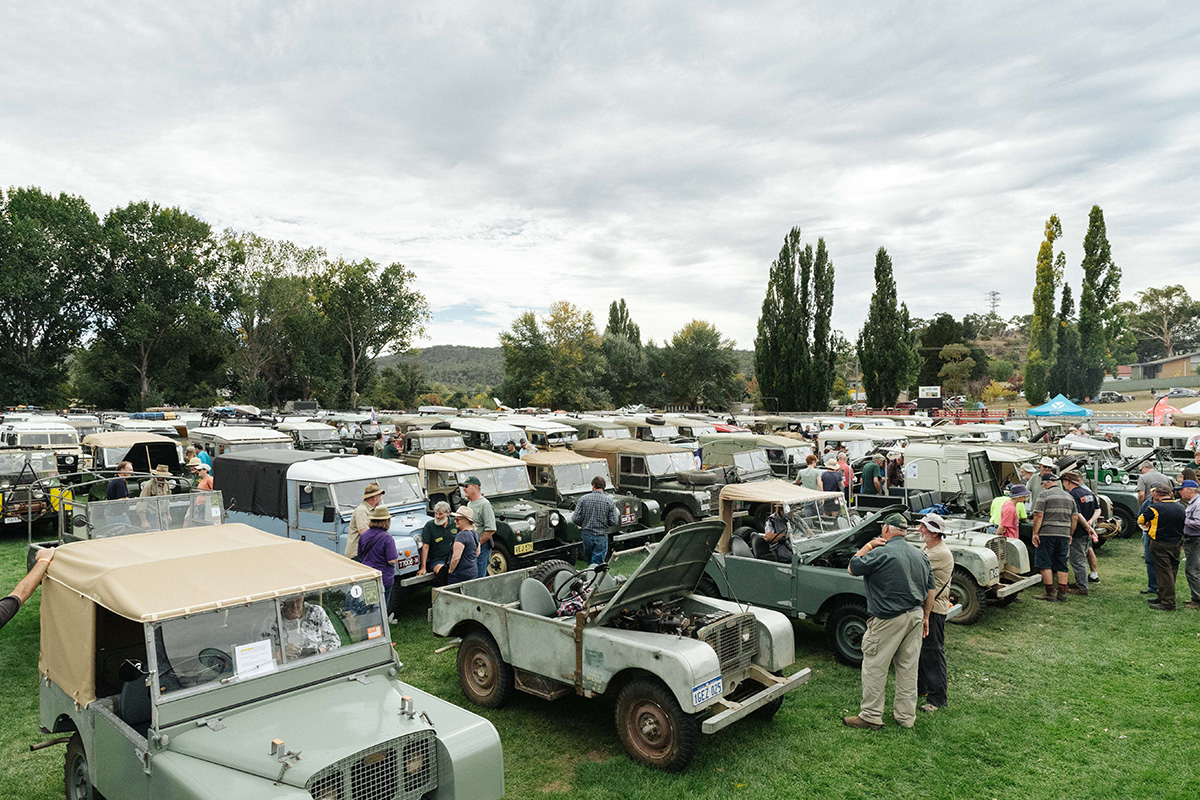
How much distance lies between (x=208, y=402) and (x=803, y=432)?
42.3 metres

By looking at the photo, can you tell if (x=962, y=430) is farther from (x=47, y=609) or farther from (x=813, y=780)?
(x=47, y=609)

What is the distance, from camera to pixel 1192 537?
9602 millimetres

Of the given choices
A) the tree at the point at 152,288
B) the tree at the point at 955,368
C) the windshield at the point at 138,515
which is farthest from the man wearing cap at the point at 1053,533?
the tree at the point at 955,368

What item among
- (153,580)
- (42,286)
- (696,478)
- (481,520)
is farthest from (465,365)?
(153,580)

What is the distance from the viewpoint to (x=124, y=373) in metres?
49.3

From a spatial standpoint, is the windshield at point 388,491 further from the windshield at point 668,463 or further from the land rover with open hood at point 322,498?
the windshield at point 668,463

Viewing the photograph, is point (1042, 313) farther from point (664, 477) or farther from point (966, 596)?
point (966, 596)

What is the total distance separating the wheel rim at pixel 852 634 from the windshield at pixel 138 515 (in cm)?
781

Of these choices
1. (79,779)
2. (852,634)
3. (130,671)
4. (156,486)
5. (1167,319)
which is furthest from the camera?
(1167,319)

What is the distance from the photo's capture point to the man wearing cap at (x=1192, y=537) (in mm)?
9547

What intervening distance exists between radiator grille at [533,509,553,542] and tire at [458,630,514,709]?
13.1 feet

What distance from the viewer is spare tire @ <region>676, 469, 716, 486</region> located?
1497 centimetres

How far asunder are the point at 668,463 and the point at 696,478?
0.94 m

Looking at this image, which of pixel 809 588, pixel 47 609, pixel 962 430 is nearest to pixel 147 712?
pixel 47 609
